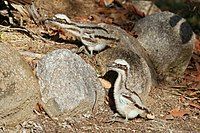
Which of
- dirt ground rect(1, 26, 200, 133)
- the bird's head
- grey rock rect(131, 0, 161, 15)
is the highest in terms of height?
the bird's head

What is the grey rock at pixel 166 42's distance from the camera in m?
8.94

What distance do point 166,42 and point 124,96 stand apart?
1937 mm

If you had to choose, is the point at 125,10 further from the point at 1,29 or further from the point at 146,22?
the point at 1,29

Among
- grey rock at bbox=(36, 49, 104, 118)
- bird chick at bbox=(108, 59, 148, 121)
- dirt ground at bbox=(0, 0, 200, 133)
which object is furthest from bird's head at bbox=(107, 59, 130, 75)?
dirt ground at bbox=(0, 0, 200, 133)

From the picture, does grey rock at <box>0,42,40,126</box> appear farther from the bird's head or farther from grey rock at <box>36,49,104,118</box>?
the bird's head

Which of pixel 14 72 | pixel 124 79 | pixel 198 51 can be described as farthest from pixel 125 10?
pixel 14 72

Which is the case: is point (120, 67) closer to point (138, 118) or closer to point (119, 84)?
point (119, 84)

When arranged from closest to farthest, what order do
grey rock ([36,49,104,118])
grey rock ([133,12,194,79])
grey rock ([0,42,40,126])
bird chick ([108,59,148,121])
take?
1. grey rock ([0,42,40,126])
2. grey rock ([36,49,104,118])
3. bird chick ([108,59,148,121])
4. grey rock ([133,12,194,79])

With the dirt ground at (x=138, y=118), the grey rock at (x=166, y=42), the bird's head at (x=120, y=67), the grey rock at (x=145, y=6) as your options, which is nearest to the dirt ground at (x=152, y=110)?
the dirt ground at (x=138, y=118)

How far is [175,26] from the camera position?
356 inches

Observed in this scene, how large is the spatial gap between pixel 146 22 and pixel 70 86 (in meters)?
2.32

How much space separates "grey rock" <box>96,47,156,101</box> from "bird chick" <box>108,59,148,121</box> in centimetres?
41

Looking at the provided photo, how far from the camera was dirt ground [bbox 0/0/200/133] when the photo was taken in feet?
23.6

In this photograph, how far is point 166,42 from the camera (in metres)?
8.94
